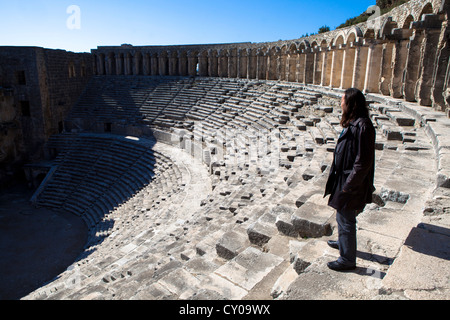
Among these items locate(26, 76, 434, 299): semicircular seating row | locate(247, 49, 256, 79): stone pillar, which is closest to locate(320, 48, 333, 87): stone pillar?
locate(26, 76, 434, 299): semicircular seating row

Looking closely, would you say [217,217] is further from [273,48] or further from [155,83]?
[155,83]

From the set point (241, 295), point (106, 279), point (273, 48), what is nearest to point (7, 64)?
point (273, 48)

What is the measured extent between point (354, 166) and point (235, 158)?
27.8 feet

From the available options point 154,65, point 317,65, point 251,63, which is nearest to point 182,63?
point 154,65

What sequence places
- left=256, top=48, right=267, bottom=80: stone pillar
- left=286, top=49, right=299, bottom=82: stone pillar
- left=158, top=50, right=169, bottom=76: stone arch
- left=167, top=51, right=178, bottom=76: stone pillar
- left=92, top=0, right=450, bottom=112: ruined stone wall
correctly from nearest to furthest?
left=92, top=0, right=450, bottom=112: ruined stone wall → left=286, top=49, right=299, bottom=82: stone pillar → left=256, top=48, right=267, bottom=80: stone pillar → left=167, top=51, right=178, bottom=76: stone pillar → left=158, top=50, right=169, bottom=76: stone arch

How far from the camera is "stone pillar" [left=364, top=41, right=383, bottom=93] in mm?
12102

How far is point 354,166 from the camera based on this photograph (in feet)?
9.23

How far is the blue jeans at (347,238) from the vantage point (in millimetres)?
2809

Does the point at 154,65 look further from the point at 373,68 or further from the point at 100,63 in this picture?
the point at 373,68

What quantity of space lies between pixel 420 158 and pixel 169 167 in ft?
33.4

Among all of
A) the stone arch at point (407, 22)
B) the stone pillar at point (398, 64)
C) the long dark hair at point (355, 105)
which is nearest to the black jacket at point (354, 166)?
the long dark hair at point (355, 105)

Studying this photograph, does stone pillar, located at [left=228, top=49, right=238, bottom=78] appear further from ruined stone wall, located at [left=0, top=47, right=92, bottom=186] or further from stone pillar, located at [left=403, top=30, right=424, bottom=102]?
stone pillar, located at [left=403, top=30, right=424, bottom=102]

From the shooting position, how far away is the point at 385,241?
322cm

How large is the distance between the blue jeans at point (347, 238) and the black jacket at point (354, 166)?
72 mm
